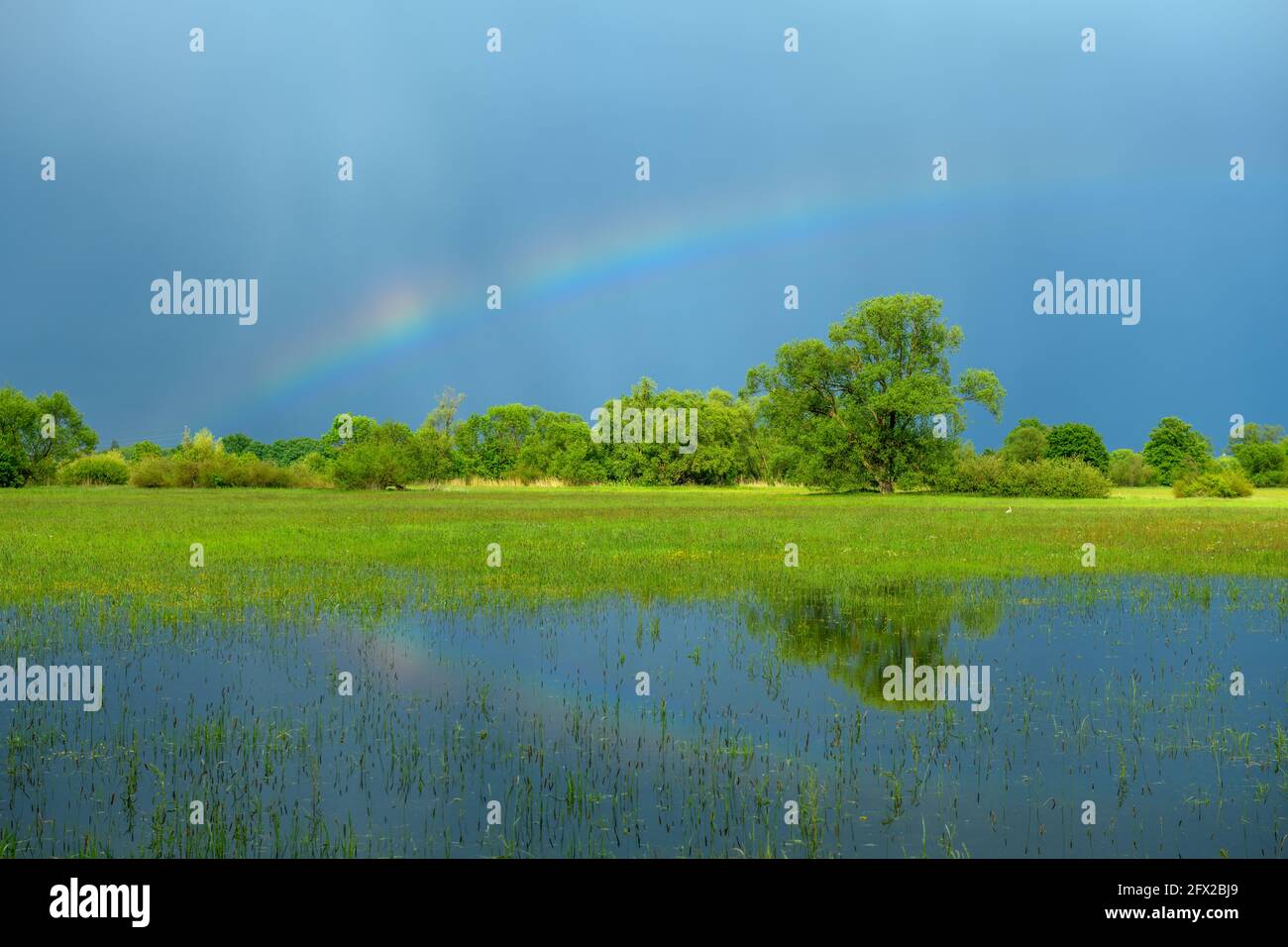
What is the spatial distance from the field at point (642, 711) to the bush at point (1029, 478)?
46.8 m

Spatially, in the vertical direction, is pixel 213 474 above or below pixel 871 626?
above

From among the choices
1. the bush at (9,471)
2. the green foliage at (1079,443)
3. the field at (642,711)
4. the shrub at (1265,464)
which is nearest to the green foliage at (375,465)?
the bush at (9,471)

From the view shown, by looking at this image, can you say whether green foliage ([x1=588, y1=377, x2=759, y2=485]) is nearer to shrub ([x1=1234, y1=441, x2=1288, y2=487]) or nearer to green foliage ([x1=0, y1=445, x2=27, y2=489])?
shrub ([x1=1234, y1=441, x2=1288, y2=487])

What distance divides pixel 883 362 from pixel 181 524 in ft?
179

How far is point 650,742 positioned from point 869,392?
68392 mm

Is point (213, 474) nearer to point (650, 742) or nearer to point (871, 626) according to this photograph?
point (871, 626)

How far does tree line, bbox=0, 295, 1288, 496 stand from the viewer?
240 ft

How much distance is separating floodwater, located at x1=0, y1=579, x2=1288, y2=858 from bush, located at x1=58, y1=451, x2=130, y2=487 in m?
89.8

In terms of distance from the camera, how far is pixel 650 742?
10.0 m

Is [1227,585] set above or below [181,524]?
below

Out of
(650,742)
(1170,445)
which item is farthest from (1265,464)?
(650,742)

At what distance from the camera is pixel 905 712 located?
11172mm
